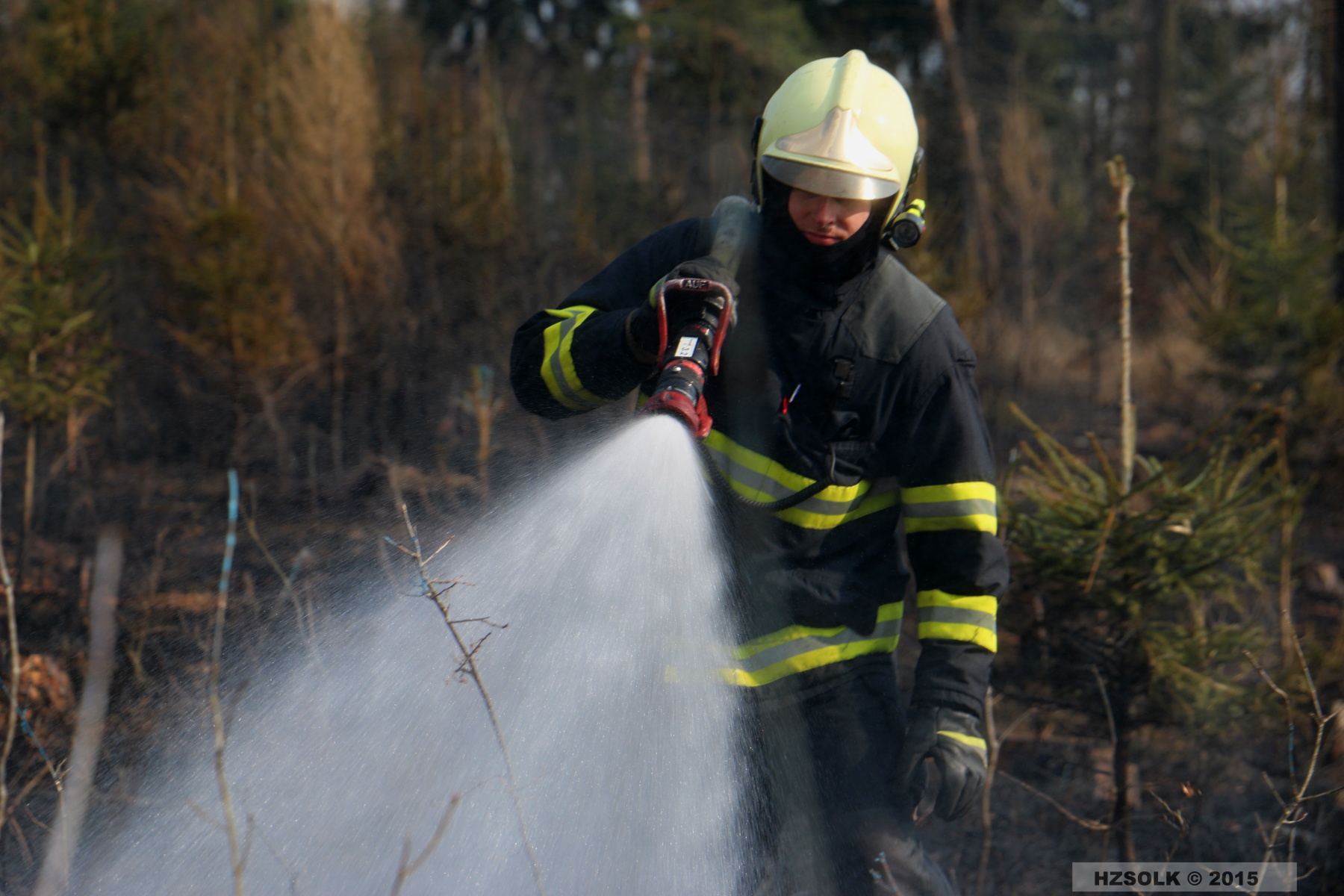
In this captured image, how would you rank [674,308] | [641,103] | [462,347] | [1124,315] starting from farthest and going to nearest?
[641,103]
[462,347]
[1124,315]
[674,308]

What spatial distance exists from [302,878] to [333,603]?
1.82 m

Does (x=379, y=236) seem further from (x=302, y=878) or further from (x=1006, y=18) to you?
(x=1006, y=18)

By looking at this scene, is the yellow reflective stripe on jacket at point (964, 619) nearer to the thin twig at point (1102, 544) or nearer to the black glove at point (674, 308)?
the black glove at point (674, 308)

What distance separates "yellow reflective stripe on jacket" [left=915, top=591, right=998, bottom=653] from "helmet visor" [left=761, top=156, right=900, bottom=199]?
39.2 inches

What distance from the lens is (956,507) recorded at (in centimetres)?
243

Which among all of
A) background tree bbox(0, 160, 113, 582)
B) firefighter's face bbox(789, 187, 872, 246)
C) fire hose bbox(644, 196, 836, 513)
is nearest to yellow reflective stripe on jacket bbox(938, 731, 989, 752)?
fire hose bbox(644, 196, 836, 513)

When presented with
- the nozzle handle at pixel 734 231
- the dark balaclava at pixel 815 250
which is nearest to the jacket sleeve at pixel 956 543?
the dark balaclava at pixel 815 250

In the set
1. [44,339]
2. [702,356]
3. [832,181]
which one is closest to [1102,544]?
[832,181]

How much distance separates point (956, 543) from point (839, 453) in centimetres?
36

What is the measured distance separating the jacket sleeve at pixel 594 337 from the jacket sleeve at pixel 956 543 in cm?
72

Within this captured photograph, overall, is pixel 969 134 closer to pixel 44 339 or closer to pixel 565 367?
pixel 44 339

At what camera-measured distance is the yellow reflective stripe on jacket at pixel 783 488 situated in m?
2.51

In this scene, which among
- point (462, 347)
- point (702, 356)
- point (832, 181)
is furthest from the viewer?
point (462, 347)

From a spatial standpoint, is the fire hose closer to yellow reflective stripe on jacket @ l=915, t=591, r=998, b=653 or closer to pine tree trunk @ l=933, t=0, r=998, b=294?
yellow reflective stripe on jacket @ l=915, t=591, r=998, b=653
